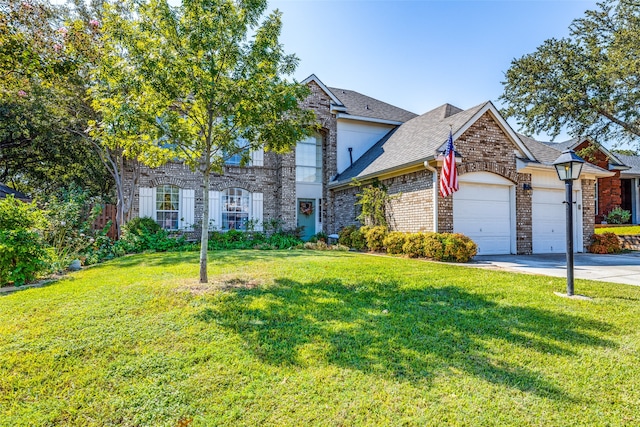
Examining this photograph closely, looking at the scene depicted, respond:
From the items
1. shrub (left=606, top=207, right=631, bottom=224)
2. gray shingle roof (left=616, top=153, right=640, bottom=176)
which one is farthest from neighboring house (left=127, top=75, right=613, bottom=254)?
gray shingle roof (left=616, top=153, right=640, bottom=176)

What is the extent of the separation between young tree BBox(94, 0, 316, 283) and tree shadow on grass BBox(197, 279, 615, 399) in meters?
1.87

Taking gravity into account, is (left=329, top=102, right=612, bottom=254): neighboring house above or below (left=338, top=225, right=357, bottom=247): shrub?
above

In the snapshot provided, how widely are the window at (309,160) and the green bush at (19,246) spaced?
11.3 meters

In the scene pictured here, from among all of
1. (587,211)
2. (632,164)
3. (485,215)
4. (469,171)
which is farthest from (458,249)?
(632,164)

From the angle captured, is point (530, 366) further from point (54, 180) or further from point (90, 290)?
point (54, 180)

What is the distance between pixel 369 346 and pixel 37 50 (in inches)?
320

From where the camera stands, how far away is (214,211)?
50.2 ft

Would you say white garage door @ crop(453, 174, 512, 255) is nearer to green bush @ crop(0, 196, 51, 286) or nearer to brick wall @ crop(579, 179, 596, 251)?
brick wall @ crop(579, 179, 596, 251)

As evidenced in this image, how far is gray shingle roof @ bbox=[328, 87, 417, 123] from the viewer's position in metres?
17.4

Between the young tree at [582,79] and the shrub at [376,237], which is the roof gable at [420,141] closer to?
the shrub at [376,237]

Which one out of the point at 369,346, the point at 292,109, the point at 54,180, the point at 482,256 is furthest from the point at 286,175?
the point at 54,180

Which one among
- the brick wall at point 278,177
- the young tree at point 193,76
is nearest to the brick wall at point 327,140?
the brick wall at point 278,177

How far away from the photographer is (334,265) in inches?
303

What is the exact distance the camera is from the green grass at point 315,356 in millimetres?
2625
